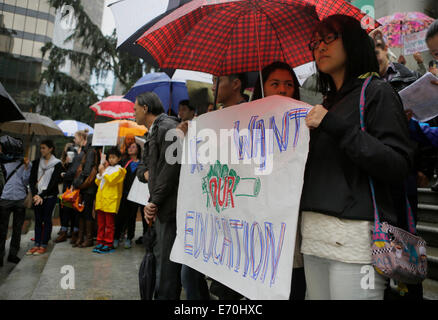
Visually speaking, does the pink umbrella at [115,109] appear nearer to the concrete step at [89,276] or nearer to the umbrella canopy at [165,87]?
the umbrella canopy at [165,87]

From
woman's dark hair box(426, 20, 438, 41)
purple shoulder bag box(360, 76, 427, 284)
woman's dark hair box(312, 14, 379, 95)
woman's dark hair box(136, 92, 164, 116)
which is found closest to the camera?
purple shoulder bag box(360, 76, 427, 284)

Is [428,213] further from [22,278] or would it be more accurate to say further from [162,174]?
[22,278]

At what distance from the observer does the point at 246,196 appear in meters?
1.75

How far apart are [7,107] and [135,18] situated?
153 centimetres

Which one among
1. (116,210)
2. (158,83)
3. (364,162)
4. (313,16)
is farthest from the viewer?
(116,210)

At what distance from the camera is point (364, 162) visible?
1230 mm

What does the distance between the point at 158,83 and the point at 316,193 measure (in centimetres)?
396

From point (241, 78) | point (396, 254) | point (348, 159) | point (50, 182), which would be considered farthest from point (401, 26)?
point (50, 182)

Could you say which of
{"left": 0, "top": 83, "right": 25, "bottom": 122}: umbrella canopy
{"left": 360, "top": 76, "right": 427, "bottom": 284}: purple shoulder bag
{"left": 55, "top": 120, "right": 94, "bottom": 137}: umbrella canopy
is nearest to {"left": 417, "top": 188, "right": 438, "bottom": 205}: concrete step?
{"left": 360, "top": 76, "right": 427, "bottom": 284}: purple shoulder bag

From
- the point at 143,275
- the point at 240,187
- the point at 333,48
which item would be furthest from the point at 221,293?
the point at 333,48

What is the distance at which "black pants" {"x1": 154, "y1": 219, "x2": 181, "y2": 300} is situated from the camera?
2473 millimetres

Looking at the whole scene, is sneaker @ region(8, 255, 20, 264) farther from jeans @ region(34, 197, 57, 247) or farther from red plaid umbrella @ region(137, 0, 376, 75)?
red plaid umbrella @ region(137, 0, 376, 75)

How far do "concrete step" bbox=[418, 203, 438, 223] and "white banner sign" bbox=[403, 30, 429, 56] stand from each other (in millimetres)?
1794

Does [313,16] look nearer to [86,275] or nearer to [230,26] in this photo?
[230,26]
